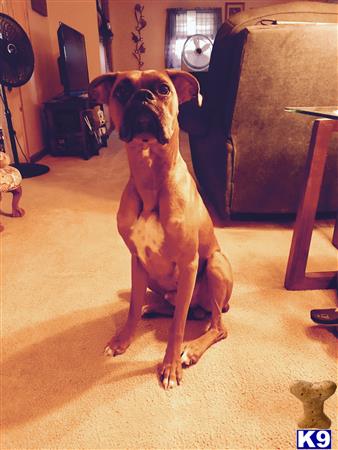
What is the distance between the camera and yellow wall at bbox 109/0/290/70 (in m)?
7.72

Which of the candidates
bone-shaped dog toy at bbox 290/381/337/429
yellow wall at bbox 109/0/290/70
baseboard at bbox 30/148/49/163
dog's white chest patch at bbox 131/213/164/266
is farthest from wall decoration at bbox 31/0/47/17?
bone-shaped dog toy at bbox 290/381/337/429

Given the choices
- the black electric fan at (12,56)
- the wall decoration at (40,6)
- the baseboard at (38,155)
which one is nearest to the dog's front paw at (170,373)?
the black electric fan at (12,56)

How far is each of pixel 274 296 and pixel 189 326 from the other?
399 millimetres

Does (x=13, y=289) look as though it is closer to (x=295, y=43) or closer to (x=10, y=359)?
(x=10, y=359)

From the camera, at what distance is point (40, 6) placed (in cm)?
418

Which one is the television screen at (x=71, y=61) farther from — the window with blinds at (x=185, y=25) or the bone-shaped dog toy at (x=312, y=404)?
the window with blinds at (x=185, y=25)

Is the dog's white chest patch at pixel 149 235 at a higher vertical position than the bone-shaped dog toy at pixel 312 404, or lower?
higher

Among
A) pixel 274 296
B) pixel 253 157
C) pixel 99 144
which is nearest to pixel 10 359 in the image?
pixel 274 296

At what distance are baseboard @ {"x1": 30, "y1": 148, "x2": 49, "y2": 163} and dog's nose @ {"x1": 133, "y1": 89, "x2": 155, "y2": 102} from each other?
337 cm

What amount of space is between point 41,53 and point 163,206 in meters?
4.10

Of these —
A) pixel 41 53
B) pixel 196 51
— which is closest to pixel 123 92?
pixel 41 53

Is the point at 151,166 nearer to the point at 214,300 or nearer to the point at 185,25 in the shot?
the point at 214,300

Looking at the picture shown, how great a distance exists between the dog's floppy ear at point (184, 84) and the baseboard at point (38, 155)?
3277 mm

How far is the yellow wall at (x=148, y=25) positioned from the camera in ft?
25.3
